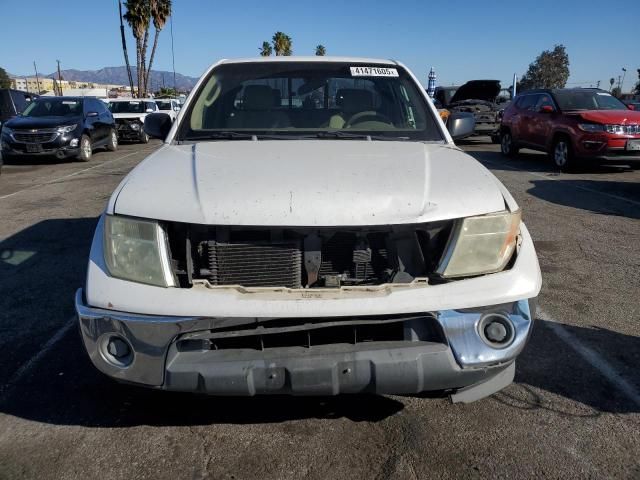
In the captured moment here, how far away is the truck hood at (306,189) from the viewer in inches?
85.4

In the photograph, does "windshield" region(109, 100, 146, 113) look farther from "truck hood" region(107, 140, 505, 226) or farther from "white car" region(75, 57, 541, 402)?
"white car" region(75, 57, 541, 402)

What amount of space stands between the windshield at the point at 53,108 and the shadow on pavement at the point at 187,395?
37.2 ft

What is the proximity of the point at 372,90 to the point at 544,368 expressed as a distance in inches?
83.6


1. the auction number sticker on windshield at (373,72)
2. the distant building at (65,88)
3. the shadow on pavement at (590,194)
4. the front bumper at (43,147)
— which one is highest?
the auction number sticker on windshield at (373,72)

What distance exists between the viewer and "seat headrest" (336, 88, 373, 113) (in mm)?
3666

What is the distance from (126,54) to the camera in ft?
108

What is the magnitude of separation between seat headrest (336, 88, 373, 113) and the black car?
11.2 meters

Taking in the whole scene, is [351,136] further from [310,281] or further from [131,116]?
[131,116]

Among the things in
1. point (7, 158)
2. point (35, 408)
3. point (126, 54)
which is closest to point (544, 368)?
point (35, 408)

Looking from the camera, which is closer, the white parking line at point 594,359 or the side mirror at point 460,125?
the white parking line at point 594,359

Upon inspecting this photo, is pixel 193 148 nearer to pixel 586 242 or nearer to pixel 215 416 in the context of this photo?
pixel 215 416

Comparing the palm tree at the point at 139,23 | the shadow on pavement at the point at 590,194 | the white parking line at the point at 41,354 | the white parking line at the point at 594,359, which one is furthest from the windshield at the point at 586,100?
the palm tree at the point at 139,23

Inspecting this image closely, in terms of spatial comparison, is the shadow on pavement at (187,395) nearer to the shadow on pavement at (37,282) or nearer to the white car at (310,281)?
the shadow on pavement at (37,282)

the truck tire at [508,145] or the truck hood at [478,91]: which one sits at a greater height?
the truck hood at [478,91]
